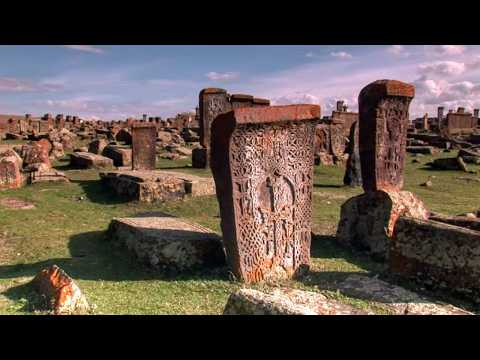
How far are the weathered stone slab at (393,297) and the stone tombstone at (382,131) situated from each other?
211 cm

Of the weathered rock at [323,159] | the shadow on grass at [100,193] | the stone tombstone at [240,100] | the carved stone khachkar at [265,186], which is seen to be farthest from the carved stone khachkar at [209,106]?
the carved stone khachkar at [265,186]

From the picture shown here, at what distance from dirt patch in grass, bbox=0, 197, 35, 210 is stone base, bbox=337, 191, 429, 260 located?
5.79 metres

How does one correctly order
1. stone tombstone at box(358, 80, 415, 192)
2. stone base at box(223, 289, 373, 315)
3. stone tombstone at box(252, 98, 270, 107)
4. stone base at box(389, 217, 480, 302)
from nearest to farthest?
stone base at box(223, 289, 373, 315) < stone base at box(389, 217, 480, 302) < stone tombstone at box(358, 80, 415, 192) < stone tombstone at box(252, 98, 270, 107)

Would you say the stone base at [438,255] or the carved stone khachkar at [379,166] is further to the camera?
the carved stone khachkar at [379,166]

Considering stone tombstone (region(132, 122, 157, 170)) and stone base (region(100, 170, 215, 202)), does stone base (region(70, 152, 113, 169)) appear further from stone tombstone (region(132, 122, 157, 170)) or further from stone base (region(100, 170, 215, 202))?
stone base (region(100, 170, 215, 202))

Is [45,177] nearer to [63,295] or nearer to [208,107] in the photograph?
[208,107]

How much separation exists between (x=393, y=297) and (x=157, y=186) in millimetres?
5888

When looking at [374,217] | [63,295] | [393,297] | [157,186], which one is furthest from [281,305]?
[157,186]

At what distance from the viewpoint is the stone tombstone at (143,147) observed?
40.2ft

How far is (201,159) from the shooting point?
546 inches

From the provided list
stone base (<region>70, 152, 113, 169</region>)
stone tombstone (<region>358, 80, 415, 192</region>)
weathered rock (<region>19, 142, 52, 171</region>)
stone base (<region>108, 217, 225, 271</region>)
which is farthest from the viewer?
stone base (<region>70, 152, 113, 169</region>)

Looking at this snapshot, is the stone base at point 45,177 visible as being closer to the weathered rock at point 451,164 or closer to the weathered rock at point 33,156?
the weathered rock at point 33,156

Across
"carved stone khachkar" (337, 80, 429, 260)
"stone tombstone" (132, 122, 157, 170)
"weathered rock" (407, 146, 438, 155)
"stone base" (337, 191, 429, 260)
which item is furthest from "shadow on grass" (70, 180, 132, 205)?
"weathered rock" (407, 146, 438, 155)

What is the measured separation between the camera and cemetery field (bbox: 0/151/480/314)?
169 inches
